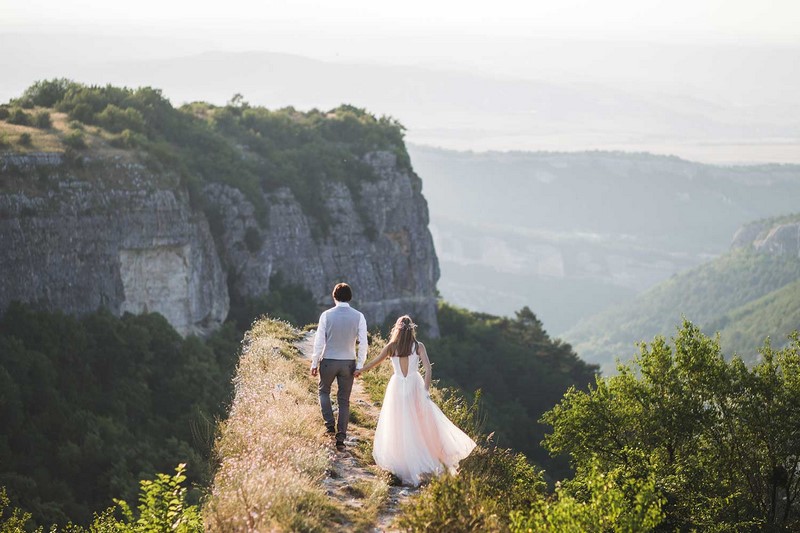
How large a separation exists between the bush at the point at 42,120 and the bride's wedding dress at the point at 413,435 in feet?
139

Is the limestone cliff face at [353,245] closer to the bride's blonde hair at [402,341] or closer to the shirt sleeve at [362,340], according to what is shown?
the shirt sleeve at [362,340]

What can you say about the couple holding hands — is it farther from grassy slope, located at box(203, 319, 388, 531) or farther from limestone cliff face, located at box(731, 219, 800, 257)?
limestone cliff face, located at box(731, 219, 800, 257)

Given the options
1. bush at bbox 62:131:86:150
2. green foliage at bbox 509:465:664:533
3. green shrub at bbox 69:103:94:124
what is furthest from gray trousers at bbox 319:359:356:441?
green shrub at bbox 69:103:94:124

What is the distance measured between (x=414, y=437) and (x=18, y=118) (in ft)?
145

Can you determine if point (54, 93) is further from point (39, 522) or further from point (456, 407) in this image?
point (456, 407)

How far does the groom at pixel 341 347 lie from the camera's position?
49.1 feet

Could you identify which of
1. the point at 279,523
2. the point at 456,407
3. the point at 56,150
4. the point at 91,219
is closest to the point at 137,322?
the point at 91,219

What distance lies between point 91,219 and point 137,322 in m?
4.81

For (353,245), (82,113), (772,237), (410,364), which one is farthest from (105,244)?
(772,237)

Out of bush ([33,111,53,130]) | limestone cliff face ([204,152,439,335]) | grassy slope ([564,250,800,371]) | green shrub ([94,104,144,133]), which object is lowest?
grassy slope ([564,250,800,371])

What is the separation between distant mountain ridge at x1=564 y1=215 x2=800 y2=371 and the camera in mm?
153875

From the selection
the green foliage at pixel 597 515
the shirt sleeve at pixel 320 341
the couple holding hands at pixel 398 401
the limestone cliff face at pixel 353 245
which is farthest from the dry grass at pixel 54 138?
the green foliage at pixel 597 515

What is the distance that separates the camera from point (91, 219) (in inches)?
1930

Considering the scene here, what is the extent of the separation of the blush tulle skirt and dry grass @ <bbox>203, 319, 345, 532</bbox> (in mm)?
778
